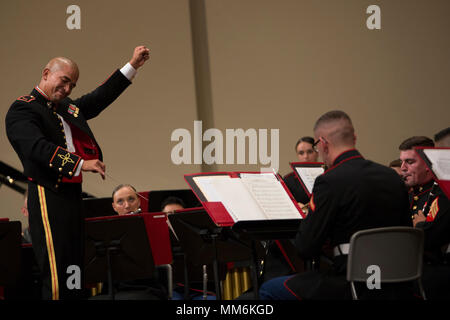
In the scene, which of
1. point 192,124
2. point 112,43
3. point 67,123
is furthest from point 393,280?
point 112,43

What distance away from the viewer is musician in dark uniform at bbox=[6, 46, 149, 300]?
253 cm

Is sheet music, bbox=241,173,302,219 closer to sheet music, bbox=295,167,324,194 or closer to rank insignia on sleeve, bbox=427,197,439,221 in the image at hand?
sheet music, bbox=295,167,324,194

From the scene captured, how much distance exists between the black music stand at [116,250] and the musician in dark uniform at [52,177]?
97 centimetres

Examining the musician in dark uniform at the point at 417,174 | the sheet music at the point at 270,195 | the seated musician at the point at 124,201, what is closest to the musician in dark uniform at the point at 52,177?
the sheet music at the point at 270,195

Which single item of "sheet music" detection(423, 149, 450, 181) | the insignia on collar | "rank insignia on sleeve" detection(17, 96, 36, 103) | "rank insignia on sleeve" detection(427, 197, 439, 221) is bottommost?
"rank insignia on sleeve" detection(427, 197, 439, 221)

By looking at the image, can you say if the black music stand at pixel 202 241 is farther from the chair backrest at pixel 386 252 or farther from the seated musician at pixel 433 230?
the chair backrest at pixel 386 252

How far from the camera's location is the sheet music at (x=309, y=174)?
3.25 meters

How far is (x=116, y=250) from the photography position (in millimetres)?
3684

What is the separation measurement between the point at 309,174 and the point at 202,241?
0.90 meters

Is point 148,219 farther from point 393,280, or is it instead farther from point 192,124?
point 192,124

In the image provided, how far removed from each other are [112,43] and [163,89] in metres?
0.86

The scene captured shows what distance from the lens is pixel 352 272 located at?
2.28 metres

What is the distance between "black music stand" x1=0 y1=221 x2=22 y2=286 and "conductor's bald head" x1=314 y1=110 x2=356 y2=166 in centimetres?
201

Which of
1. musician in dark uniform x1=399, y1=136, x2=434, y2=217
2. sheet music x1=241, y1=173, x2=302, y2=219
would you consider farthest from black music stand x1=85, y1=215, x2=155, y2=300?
musician in dark uniform x1=399, y1=136, x2=434, y2=217
